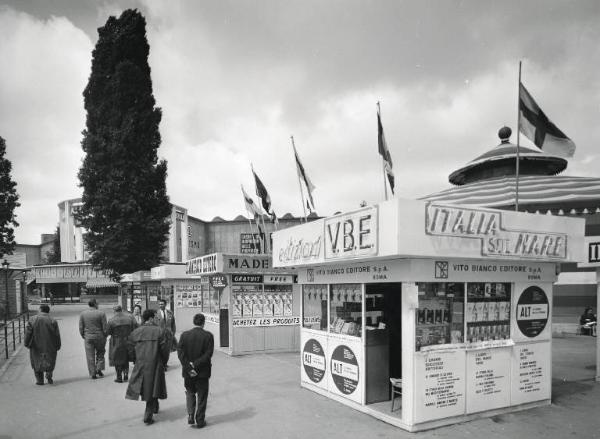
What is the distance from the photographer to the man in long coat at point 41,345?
9.53 metres

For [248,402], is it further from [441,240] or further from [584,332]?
[584,332]

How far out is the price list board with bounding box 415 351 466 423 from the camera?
6586 mm

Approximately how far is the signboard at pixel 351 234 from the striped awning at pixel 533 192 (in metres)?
10.7

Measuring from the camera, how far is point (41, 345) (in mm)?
9562

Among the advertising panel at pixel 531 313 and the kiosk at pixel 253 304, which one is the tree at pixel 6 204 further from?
the advertising panel at pixel 531 313

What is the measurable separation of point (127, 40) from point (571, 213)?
100ft

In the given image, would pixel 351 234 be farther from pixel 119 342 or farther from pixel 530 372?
pixel 119 342

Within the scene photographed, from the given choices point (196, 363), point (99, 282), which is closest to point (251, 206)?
point (196, 363)

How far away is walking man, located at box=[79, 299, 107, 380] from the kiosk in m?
3.66

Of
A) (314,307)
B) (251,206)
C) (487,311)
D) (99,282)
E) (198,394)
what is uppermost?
(251,206)

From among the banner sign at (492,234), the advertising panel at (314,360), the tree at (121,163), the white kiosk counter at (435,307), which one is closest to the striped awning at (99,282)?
the tree at (121,163)

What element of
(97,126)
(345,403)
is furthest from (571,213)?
(97,126)

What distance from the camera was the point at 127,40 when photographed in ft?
104

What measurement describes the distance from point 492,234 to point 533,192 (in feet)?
52.0
